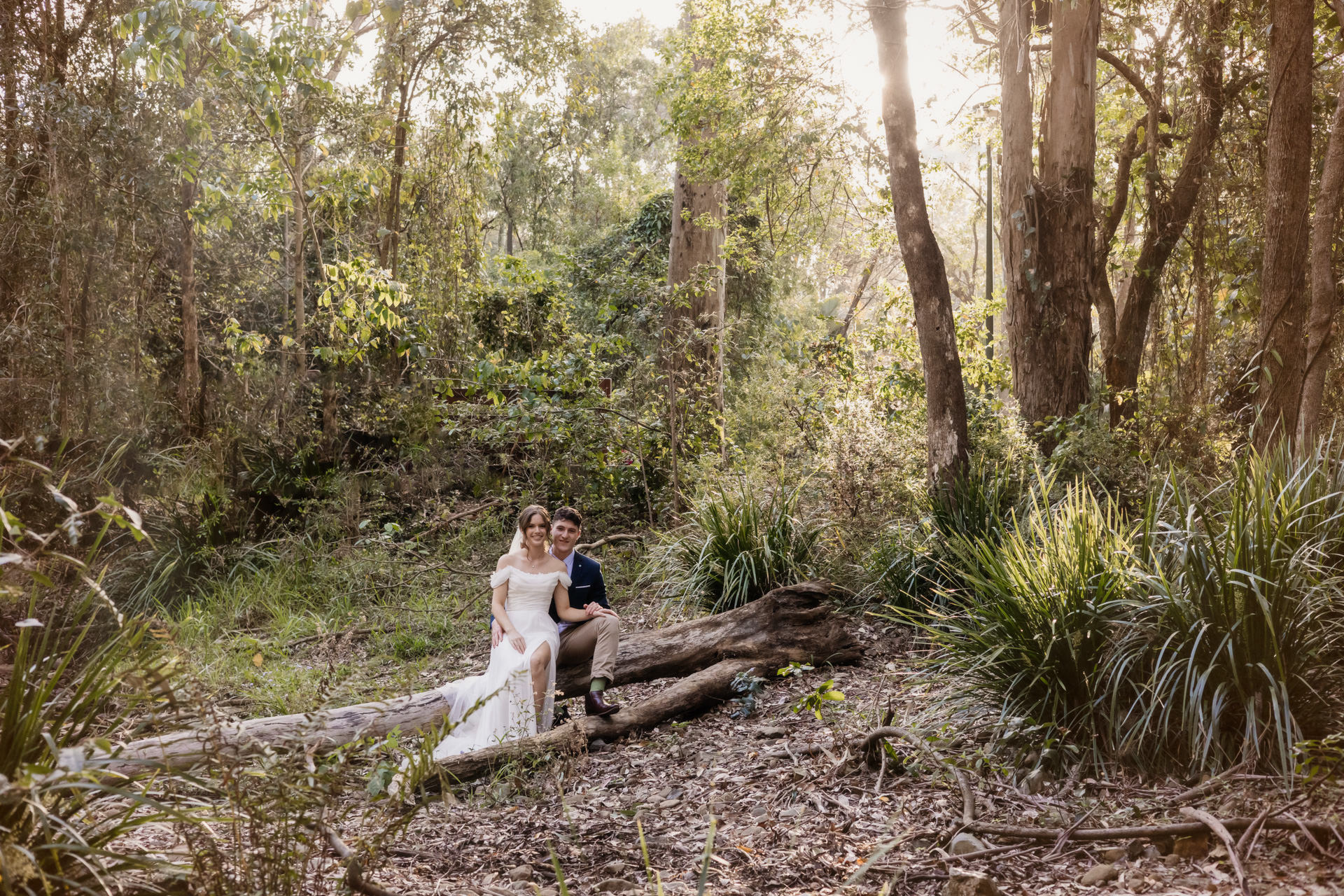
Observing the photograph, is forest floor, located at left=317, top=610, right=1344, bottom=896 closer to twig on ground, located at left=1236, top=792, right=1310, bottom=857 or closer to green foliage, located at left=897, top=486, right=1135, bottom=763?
twig on ground, located at left=1236, top=792, right=1310, bottom=857

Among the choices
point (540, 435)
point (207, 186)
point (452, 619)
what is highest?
point (207, 186)

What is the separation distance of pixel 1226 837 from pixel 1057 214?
756 centimetres

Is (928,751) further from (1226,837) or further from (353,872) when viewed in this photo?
(353,872)

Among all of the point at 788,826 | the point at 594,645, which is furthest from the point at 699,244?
the point at 788,826

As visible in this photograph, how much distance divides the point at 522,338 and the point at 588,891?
9.59m

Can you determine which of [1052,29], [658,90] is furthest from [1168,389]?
[658,90]

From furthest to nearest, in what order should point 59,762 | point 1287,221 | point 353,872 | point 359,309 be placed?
1. point 359,309
2. point 1287,221
3. point 353,872
4. point 59,762

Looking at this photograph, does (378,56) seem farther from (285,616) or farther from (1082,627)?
(1082,627)

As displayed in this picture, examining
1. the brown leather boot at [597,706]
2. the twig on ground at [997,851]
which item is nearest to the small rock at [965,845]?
the twig on ground at [997,851]

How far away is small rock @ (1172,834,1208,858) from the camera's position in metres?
2.94

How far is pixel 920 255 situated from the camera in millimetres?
7660

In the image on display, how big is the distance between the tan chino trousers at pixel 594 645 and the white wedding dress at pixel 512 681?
9 cm

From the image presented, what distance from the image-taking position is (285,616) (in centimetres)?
855

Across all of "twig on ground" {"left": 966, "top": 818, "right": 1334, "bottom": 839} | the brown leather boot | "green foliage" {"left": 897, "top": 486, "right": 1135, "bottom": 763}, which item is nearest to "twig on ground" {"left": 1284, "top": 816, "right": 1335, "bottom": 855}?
"twig on ground" {"left": 966, "top": 818, "right": 1334, "bottom": 839}
